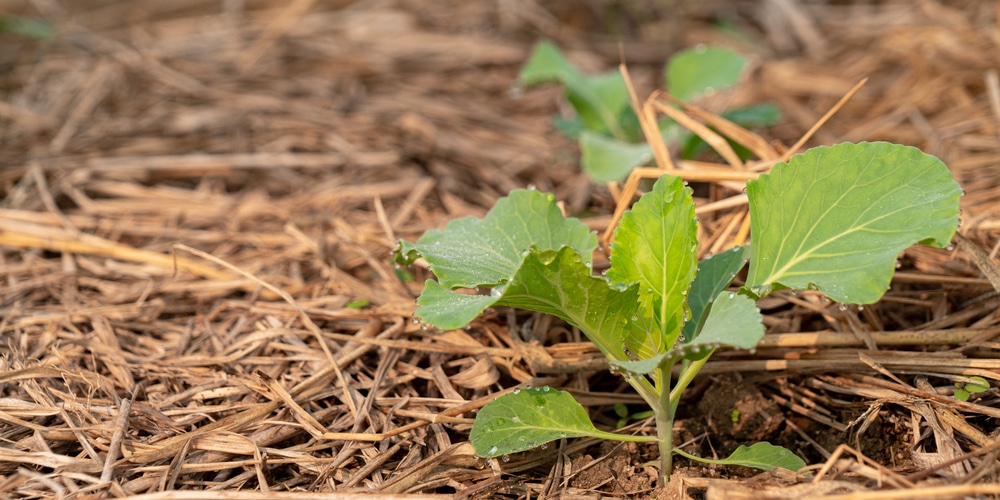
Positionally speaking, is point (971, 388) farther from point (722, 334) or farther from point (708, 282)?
point (722, 334)

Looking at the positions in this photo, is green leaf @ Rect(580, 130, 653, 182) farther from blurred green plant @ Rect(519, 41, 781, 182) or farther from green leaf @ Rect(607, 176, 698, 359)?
green leaf @ Rect(607, 176, 698, 359)

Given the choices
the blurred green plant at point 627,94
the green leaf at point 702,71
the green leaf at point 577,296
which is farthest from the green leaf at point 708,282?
the green leaf at point 702,71

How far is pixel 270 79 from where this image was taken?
307 cm

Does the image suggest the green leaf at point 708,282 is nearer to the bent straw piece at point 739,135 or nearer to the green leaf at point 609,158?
the green leaf at point 609,158

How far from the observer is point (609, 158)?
210 centimetres

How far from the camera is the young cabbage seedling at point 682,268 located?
1.24 m

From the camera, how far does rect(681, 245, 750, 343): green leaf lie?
144 centimetres

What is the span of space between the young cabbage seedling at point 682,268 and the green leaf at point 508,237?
13 mm

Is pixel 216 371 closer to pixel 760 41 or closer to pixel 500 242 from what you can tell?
pixel 500 242

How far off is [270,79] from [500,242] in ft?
6.38

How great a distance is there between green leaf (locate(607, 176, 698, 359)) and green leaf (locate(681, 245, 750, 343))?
6 centimetres

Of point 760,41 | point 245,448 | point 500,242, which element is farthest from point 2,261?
point 760,41

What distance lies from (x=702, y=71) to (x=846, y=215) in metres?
1.23

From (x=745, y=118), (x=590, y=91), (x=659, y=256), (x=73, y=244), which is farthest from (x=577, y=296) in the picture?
(x=73, y=244)
